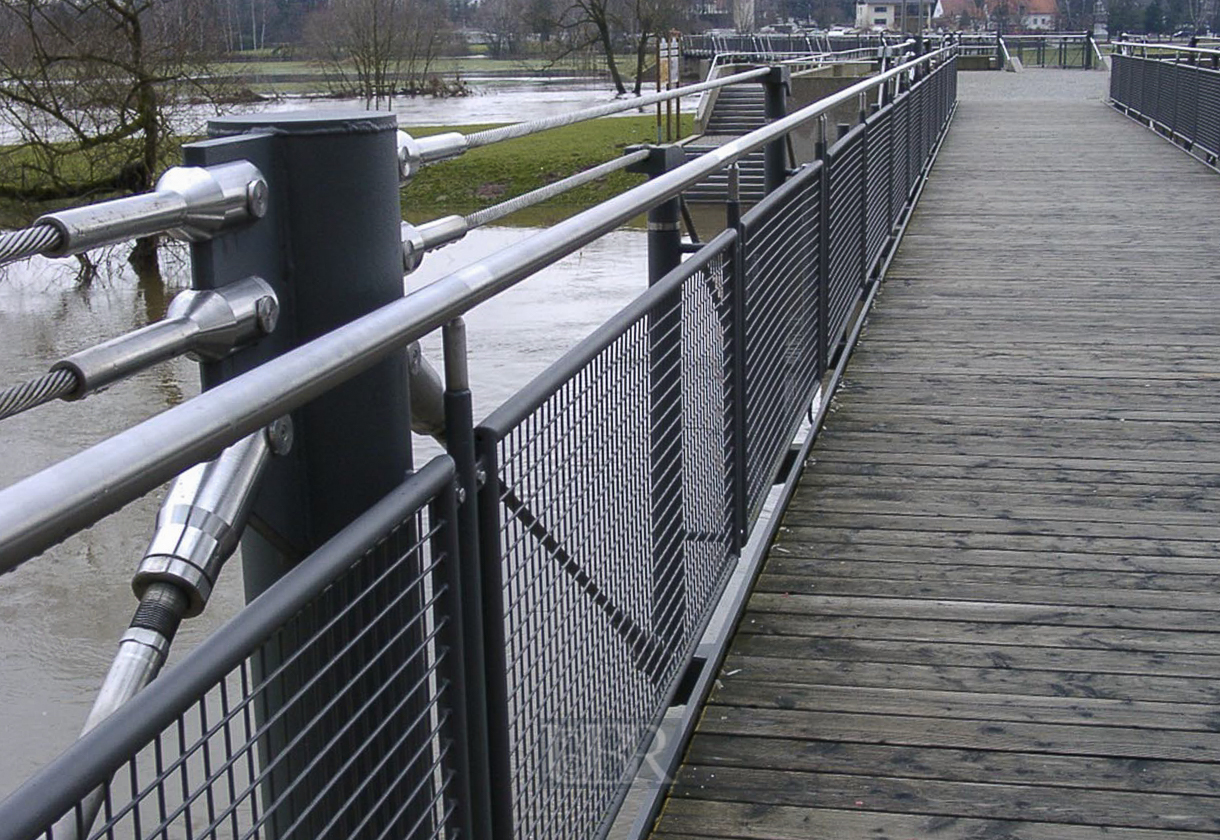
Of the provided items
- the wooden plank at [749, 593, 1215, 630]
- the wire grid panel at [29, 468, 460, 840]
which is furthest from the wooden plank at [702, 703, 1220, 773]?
the wire grid panel at [29, 468, 460, 840]

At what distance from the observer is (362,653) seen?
1.67m

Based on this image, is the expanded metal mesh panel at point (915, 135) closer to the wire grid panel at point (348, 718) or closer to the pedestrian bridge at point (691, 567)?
the pedestrian bridge at point (691, 567)

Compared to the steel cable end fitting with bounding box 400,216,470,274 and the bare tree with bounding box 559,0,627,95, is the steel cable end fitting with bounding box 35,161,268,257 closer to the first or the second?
the steel cable end fitting with bounding box 400,216,470,274

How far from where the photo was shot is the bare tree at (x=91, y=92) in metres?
24.8

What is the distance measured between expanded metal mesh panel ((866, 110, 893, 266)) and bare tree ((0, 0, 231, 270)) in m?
18.1

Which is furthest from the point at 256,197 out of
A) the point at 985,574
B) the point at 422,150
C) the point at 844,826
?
the point at 985,574

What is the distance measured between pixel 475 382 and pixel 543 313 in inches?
192

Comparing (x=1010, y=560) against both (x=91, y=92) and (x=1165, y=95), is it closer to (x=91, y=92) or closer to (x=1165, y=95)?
(x=1165, y=95)

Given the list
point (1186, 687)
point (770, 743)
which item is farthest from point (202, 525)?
point (1186, 687)

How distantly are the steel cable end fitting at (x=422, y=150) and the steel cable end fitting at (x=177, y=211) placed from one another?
0.55 meters

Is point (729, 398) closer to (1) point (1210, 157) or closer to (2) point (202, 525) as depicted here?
(2) point (202, 525)

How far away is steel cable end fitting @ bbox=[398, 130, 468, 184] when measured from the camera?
7.86 ft

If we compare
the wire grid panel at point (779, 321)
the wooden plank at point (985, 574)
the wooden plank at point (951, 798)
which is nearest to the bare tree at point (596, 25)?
the wire grid panel at point (779, 321)

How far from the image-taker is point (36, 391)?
1.36 meters
